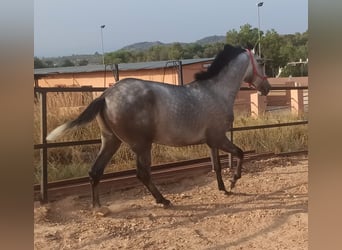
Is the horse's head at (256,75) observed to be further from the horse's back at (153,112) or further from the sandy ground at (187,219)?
the sandy ground at (187,219)

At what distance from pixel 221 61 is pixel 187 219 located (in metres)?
1.93

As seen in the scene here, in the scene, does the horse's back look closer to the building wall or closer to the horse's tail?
the horse's tail

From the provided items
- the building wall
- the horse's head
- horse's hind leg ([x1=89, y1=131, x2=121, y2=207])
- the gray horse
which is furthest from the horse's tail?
the building wall

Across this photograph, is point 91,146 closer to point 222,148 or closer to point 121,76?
point 222,148

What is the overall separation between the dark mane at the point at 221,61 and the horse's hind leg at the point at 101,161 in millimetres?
1212

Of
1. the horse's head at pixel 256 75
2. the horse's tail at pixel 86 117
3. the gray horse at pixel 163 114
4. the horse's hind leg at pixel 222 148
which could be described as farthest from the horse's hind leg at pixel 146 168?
the horse's head at pixel 256 75

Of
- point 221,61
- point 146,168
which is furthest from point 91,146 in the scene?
point 221,61

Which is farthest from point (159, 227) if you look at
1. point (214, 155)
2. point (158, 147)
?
point (158, 147)

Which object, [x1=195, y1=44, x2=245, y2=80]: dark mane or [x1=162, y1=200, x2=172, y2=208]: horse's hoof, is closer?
[x1=162, y1=200, x2=172, y2=208]: horse's hoof

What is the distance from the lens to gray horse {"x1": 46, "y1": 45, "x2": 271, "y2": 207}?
3.76m

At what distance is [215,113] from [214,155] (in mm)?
501

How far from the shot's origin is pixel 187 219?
364 cm
